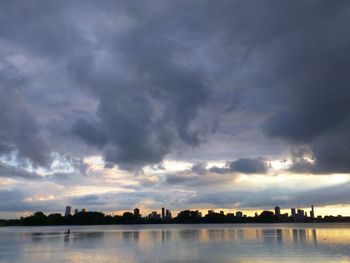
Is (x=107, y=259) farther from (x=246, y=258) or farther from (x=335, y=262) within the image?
(x=335, y=262)

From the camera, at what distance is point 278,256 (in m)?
57.0

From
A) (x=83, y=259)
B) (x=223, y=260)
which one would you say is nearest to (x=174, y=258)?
(x=223, y=260)

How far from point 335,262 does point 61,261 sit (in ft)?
118

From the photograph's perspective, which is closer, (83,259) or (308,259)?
(308,259)

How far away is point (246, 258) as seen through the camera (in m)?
54.7

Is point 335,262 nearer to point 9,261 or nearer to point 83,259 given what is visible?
point 83,259

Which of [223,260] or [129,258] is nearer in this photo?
[223,260]

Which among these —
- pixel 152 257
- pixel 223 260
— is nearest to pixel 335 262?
pixel 223 260

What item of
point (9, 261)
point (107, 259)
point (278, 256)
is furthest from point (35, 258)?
point (278, 256)

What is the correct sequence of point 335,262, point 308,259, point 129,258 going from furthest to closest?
1. point 129,258
2. point 308,259
3. point 335,262

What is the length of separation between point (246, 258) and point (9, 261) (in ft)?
109

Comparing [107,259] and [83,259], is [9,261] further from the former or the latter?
[107,259]

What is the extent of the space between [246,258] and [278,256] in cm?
547

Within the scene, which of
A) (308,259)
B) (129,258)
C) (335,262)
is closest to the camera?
(335,262)
